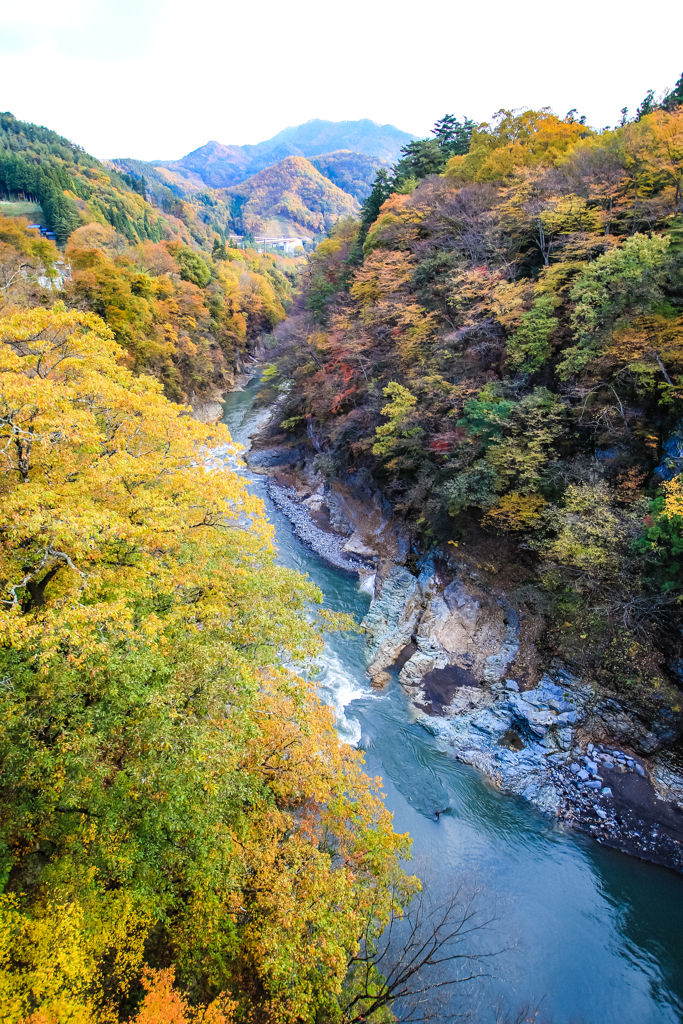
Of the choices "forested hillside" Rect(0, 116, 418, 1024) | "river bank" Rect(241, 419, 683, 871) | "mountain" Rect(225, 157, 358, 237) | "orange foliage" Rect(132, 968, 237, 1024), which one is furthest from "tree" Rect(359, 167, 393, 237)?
"mountain" Rect(225, 157, 358, 237)

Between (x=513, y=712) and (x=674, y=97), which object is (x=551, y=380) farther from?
(x=674, y=97)

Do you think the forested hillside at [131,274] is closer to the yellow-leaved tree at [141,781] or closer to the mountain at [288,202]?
the yellow-leaved tree at [141,781]

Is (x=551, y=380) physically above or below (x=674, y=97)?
below

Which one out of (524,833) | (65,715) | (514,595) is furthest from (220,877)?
(514,595)

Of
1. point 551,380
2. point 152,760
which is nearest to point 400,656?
point 152,760

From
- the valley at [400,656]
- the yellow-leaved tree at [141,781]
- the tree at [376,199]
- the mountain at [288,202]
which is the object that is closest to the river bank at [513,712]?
the valley at [400,656]

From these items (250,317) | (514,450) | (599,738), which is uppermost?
(250,317)

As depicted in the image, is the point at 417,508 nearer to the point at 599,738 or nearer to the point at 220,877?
the point at 599,738
